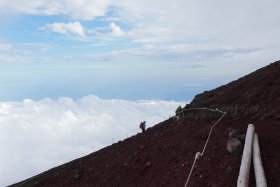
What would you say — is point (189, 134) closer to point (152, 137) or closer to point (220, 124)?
point (220, 124)

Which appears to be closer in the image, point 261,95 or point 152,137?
point 261,95

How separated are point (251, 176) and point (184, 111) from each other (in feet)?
37.6

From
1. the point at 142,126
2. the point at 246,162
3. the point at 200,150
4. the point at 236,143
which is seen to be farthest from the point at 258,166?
the point at 142,126

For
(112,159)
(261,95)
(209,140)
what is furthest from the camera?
(112,159)

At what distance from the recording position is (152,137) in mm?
21312

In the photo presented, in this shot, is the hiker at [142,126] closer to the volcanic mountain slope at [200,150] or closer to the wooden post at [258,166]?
the volcanic mountain slope at [200,150]

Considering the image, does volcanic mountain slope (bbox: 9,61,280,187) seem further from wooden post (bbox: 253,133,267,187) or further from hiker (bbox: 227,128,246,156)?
wooden post (bbox: 253,133,267,187)

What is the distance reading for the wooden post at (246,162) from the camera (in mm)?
11188

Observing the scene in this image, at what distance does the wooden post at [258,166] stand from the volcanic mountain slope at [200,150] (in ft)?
1.22

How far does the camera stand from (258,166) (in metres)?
11.9

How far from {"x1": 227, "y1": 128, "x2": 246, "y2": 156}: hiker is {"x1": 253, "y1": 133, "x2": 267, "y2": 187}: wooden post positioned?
0.46m

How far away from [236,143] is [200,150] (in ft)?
6.55

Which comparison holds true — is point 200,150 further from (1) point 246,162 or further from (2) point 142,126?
(2) point 142,126

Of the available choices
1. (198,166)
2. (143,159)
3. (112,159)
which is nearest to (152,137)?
(112,159)
